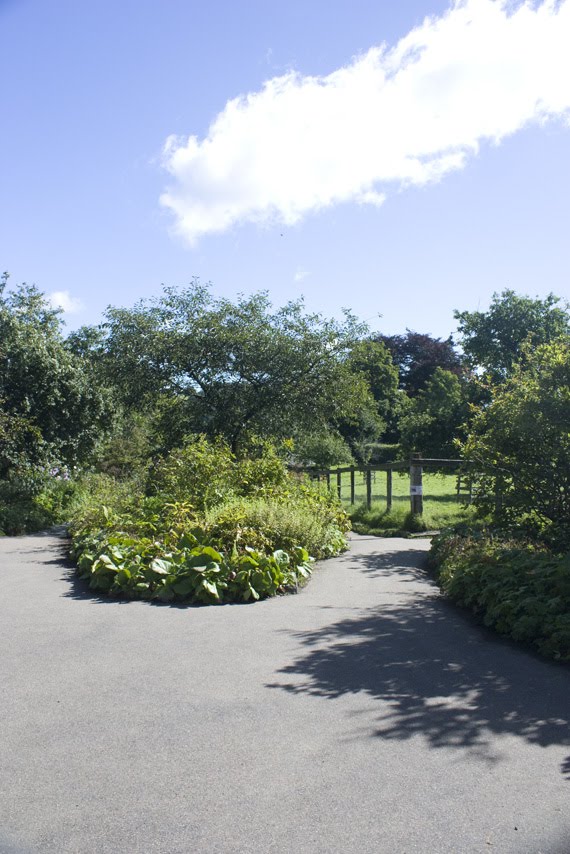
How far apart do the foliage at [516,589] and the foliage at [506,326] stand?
22.6 meters

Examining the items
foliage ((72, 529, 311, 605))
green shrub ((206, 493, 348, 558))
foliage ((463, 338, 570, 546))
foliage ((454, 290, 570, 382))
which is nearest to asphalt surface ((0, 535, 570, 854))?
foliage ((72, 529, 311, 605))

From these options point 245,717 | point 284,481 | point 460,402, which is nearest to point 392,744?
point 245,717

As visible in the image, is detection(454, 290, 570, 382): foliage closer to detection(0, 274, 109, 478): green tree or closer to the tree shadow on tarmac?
detection(0, 274, 109, 478): green tree

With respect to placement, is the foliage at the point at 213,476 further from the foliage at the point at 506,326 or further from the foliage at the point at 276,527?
the foliage at the point at 506,326

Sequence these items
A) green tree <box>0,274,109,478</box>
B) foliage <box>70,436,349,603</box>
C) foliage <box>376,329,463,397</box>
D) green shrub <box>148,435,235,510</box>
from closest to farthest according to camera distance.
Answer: foliage <box>70,436,349,603</box>, green shrub <box>148,435,235,510</box>, green tree <box>0,274,109,478</box>, foliage <box>376,329,463,397</box>

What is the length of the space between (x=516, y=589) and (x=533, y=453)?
230 centimetres

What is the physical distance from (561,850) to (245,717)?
209 centimetres

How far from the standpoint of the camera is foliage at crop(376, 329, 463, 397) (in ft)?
189

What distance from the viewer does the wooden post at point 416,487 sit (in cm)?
1528

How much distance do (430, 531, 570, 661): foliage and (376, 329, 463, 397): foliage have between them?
155ft

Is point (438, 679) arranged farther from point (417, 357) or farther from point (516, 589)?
point (417, 357)

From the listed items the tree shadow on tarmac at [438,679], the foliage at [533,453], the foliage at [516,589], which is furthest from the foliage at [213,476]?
the tree shadow on tarmac at [438,679]

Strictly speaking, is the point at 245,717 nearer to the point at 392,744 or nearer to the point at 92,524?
the point at 392,744

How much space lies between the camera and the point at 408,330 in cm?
6328
